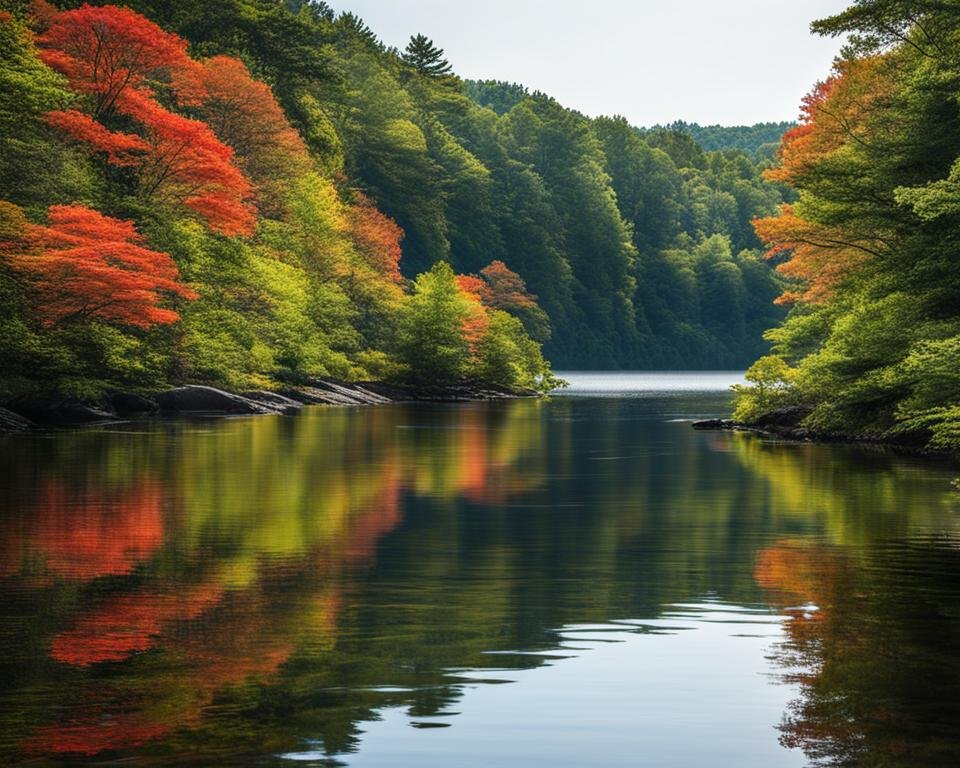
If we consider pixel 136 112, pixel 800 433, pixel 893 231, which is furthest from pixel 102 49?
pixel 893 231

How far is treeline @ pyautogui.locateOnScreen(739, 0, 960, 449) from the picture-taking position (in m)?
30.8

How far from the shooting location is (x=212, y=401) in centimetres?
5512

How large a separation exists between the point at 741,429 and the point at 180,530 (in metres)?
31.3

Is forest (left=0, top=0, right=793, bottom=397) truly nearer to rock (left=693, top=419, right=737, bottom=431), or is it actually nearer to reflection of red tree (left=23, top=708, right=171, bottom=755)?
rock (left=693, top=419, right=737, bottom=431)

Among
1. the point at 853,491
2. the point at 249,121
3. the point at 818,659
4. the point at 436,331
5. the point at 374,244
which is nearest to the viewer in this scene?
the point at 818,659

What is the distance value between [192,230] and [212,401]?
6532mm

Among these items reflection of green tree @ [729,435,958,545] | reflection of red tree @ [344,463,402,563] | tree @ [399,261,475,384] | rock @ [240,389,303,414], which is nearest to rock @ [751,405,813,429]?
reflection of green tree @ [729,435,958,545]

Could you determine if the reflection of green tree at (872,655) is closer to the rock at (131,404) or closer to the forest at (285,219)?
the forest at (285,219)

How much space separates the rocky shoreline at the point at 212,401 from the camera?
45.1m

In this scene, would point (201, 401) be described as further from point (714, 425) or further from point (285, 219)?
point (285, 219)

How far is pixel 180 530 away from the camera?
1845cm

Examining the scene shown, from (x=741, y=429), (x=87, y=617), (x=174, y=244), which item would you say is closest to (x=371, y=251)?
(x=174, y=244)

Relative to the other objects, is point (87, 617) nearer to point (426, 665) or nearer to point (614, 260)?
point (426, 665)

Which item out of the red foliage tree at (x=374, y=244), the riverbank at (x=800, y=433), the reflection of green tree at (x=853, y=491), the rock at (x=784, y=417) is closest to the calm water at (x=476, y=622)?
the reflection of green tree at (x=853, y=491)
